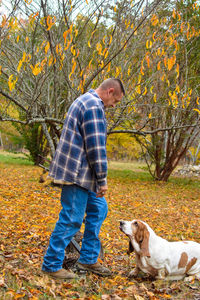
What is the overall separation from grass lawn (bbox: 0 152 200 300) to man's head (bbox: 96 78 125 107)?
1956mm

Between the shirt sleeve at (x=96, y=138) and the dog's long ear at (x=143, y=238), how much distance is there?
0.83 m

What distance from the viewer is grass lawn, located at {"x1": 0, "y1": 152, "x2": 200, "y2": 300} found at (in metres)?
2.92

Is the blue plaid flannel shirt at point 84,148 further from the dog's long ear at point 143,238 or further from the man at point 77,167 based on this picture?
the dog's long ear at point 143,238

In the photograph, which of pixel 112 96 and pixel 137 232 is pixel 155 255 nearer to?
pixel 137 232

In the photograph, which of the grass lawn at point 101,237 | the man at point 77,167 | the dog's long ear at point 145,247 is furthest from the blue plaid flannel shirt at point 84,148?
the grass lawn at point 101,237

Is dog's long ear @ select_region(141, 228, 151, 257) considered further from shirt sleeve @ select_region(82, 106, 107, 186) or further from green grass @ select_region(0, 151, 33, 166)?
green grass @ select_region(0, 151, 33, 166)

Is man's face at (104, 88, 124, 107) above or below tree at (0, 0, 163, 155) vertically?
below

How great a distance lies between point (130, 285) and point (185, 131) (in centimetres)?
996

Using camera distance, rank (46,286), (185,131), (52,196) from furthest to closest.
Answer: (185,131) < (52,196) < (46,286)

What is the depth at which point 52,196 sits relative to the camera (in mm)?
8508

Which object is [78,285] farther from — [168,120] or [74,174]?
[168,120]

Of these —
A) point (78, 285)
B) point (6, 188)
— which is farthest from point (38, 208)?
point (78, 285)

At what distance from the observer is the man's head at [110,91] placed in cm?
310

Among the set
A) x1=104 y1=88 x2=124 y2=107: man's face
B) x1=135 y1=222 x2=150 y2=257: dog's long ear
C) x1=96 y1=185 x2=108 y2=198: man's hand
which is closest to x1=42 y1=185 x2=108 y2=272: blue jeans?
x1=96 y1=185 x2=108 y2=198: man's hand
